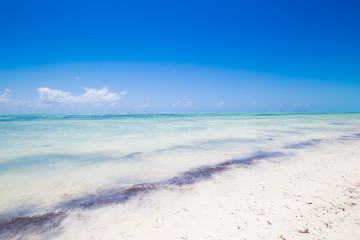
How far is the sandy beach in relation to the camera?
2.80 metres

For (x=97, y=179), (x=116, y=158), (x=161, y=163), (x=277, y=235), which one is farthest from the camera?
(x=116, y=158)

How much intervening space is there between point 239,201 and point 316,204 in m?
1.35

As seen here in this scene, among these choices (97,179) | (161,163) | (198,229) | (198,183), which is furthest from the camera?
(161,163)

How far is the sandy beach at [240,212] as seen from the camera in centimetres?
280

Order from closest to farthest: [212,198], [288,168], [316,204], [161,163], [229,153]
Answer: [316,204]
[212,198]
[288,168]
[161,163]
[229,153]

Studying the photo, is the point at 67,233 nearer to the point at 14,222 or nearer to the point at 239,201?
the point at 14,222

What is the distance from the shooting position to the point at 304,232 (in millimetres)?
2744

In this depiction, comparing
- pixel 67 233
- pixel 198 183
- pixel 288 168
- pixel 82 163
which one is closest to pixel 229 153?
pixel 288 168

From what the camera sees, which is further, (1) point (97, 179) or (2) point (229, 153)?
(2) point (229, 153)

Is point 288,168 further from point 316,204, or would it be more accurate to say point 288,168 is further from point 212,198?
point 212,198

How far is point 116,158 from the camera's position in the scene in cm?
752

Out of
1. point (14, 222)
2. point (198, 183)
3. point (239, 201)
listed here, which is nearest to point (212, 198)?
point (239, 201)

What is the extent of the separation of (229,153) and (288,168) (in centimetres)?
257

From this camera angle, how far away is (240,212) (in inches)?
131
